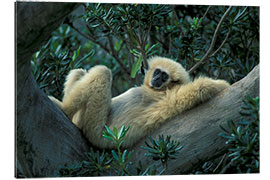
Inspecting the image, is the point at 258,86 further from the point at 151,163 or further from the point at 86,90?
the point at 86,90

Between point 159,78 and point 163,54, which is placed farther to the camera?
point 163,54

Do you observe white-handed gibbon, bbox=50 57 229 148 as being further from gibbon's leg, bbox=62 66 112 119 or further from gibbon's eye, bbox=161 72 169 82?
gibbon's eye, bbox=161 72 169 82

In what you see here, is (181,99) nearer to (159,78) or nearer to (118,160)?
(159,78)

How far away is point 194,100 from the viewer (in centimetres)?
455

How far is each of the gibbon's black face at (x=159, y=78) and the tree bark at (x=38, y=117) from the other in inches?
51.0

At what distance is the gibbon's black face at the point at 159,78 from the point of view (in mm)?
5219

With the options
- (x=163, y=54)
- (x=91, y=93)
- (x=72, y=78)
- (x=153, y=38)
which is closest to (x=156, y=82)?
(x=91, y=93)

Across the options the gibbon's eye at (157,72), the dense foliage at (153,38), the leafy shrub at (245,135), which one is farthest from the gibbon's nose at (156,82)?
the leafy shrub at (245,135)

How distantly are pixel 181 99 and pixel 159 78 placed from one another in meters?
0.75

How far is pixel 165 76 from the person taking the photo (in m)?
5.34

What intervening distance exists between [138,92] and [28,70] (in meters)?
1.68

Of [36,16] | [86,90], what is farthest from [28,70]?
[86,90]

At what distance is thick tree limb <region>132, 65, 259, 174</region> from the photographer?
443 cm

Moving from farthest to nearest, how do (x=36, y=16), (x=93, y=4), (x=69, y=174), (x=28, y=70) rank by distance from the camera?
(x=93, y=4) → (x=69, y=174) → (x=28, y=70) → (x=36, y=16)
